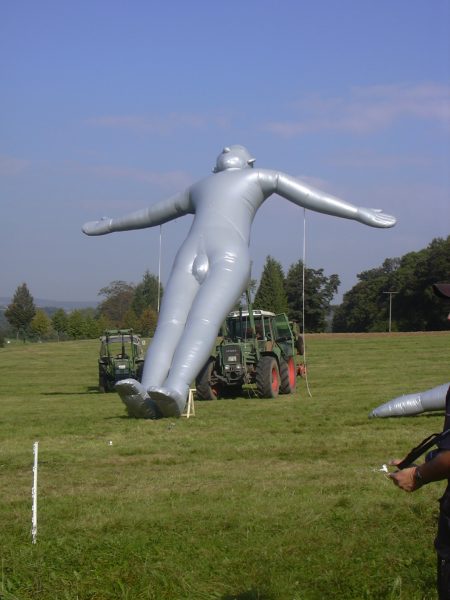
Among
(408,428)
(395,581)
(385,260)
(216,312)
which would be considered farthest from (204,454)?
(385,260)

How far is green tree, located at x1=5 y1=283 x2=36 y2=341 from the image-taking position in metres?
72.8

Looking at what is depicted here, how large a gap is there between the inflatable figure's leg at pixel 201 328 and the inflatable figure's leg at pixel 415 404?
2.55 m

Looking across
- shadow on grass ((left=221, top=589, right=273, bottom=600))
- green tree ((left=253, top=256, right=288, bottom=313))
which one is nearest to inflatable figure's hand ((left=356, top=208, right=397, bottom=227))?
shadow on grass ((left=221, top=589, right=273, bottom=600))

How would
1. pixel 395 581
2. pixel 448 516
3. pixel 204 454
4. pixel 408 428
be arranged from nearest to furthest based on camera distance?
pixel 448 516 < pixel 395 581 < pixel 204 454 < pixel 408 428

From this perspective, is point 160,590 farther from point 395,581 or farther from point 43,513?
point 43,513

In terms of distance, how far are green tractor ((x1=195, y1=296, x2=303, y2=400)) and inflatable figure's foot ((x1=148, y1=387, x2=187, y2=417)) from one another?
12.4 feet

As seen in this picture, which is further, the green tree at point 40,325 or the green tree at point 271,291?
the green tree at point 40,325

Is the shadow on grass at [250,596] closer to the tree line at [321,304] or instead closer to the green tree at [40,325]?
the tree line at [321,304]

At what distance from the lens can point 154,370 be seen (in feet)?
41.7

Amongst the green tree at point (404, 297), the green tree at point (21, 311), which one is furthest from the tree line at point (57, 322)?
the green tree at point (404, 297)

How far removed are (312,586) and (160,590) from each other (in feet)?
2.68

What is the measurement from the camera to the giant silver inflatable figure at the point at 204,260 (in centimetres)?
1249

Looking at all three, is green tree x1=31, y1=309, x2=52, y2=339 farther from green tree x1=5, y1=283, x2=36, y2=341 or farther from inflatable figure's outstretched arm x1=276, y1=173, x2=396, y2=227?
inflatable figure's outstretched arm x1=276, y1=173, x2=396, y2=227

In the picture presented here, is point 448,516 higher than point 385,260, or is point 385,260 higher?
point 385,260
